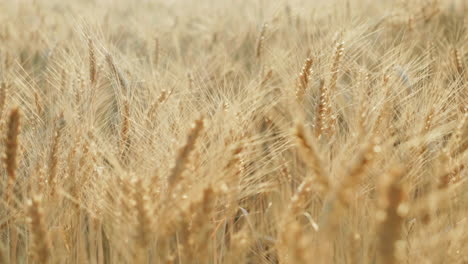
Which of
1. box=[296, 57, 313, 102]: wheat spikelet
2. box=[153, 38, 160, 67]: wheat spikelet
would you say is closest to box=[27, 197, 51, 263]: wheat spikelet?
box=[296, 57, 313, 102]: wheat spikelet

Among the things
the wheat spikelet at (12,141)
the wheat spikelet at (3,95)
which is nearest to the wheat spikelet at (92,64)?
the wheat spikelet at (3,95)

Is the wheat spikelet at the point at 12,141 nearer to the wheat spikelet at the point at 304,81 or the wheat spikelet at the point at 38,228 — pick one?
the wheat spikelet at the point at 38,228

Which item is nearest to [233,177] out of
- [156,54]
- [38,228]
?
[38,228]

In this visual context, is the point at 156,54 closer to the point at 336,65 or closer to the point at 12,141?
the point at 336,65

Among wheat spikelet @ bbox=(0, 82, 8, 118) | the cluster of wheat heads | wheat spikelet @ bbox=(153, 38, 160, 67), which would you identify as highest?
wheat spikelet @ bbox=(0, 82, 8, 118)

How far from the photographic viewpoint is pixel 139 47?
9.07 ft

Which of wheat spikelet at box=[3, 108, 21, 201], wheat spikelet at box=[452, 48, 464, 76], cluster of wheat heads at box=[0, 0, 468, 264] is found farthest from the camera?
wheat spikelet at box=[452, 48, 464, 76]

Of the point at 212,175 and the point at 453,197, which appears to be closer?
the point at 212,175

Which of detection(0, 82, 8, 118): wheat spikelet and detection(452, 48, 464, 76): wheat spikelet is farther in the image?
detection(452, 48, 464, 76): wheat spikelet

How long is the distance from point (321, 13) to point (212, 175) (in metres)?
2.33

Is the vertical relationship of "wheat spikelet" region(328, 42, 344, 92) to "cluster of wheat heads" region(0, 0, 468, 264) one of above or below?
above

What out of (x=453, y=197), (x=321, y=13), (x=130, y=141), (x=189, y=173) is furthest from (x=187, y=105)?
(x=321, y=13)

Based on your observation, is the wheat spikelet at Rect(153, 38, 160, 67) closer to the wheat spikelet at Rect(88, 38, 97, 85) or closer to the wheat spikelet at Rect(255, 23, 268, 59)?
the wheat spikelet at Rect(255, 23, 268, 59)

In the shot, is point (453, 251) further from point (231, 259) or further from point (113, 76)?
point (113, 76)
